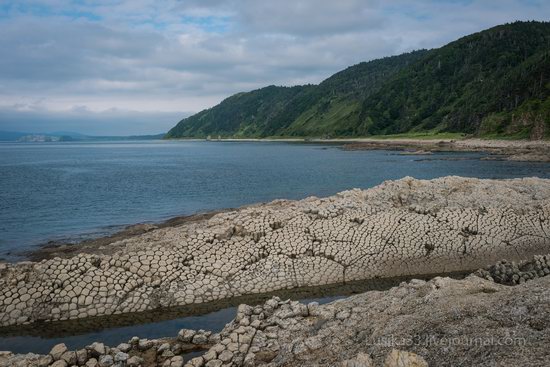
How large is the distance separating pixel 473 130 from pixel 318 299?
419 feet

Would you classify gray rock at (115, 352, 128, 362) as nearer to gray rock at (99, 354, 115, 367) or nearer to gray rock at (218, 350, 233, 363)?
gray rock at (99, 354, 115, 367)

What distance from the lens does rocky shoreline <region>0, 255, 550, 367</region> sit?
759cm

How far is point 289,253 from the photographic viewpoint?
59.3ft

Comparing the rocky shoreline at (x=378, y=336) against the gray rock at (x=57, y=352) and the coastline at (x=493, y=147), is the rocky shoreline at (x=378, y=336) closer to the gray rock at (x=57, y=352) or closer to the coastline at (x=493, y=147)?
the gray rock at (x=57, y=352)

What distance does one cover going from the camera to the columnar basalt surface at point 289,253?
15.4 m

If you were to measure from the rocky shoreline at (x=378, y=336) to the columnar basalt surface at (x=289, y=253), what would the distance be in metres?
4.11

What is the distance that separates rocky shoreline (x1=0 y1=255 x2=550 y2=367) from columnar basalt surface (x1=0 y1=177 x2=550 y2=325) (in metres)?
4.11

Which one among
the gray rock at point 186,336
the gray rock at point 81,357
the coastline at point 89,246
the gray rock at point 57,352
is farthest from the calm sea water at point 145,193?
the gray rock at point 186,336

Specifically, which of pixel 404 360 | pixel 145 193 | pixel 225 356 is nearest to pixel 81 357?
pixel 225 356

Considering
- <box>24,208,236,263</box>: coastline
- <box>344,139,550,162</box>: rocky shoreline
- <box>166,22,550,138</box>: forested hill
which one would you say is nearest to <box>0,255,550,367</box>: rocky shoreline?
<box>24,208,236,263</box>: coastline

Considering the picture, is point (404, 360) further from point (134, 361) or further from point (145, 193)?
point (145, 193)

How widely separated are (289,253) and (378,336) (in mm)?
9027

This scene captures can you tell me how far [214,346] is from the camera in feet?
35.9

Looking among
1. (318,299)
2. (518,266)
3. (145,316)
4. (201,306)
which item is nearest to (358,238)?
(318,299)
